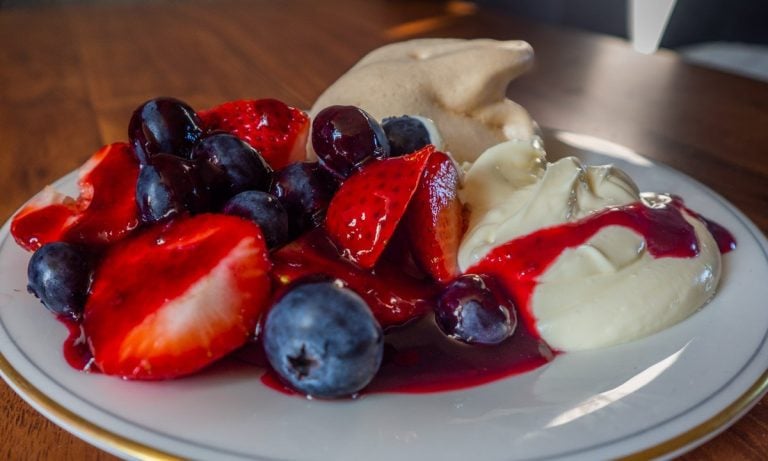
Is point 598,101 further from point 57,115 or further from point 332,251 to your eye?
point 57,115

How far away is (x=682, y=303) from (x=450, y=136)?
572 millimetres

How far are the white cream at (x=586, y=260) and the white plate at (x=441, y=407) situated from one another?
0.10ft

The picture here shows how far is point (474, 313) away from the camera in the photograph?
834 mm

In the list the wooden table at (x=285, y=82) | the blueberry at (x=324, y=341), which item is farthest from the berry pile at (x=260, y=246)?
the wooden table at (x=285, y=82)

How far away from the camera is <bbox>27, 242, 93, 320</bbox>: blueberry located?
0.83 meters

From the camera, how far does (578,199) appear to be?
3.18 ft

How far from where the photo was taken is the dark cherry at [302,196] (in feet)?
3.10

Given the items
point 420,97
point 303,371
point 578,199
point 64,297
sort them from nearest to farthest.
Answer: point 303,371, point 64,297, point 578,199, point 420,97

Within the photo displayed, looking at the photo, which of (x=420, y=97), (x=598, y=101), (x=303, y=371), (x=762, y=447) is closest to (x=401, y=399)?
(x=303, y=371)

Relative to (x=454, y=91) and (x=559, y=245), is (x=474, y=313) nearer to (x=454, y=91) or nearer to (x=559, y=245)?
(x=559, y=245)

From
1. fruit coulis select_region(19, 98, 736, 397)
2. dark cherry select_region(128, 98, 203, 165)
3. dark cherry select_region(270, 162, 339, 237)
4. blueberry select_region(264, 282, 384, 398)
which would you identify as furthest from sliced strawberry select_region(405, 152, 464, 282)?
dark cherry select_region(128, 98, 203, 165)

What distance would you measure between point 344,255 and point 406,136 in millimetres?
262

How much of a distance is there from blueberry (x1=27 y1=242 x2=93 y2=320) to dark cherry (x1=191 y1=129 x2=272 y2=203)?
184 mm

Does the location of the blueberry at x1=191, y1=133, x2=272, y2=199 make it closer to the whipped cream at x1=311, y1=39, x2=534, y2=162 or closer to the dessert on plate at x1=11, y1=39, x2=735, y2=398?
the dessert on plate at x1=11, y1=39, x2=735, y2=398
